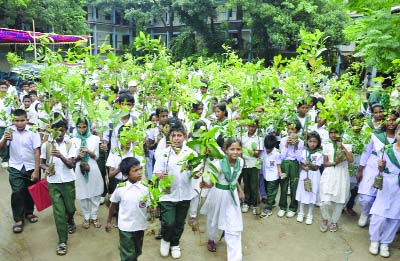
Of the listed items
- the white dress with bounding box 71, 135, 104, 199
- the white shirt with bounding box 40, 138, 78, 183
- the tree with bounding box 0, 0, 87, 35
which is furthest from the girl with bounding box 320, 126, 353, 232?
the tree with bounding box 0, 0, 87, 35

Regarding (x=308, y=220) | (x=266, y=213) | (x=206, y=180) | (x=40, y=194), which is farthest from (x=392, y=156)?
(x=40, y=194)

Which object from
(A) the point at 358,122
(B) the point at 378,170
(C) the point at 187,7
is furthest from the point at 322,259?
(C) the point at 187,7

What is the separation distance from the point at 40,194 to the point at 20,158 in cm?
59

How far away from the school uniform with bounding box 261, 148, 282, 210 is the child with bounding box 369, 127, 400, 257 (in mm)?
1353

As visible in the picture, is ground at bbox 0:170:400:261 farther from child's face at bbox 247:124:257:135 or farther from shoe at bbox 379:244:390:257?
child's face at bbox 247:124:257:135

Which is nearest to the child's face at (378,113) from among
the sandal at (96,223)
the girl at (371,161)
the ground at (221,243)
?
the girl at (371,161)

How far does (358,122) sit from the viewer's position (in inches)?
183

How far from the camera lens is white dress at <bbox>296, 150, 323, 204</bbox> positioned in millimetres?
4973

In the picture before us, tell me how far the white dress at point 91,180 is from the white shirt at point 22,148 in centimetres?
58

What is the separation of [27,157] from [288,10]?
56.1ft

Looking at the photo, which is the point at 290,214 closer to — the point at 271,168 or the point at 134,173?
the point at 271,168

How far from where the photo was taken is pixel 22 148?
4.56 meters

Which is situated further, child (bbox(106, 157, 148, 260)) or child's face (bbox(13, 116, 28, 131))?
child's face (bbox(13, 116, 28, 131))

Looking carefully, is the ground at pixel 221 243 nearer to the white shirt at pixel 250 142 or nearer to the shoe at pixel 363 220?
the shoe at pixel 363 220
